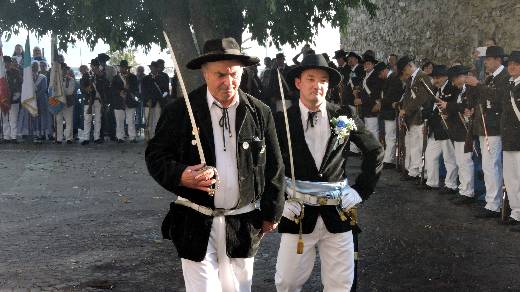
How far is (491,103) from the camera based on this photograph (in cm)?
973

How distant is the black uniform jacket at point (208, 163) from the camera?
4.00m

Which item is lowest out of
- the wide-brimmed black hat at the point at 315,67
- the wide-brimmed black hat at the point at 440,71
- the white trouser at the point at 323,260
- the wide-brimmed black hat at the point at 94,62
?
the white trouser at the point at 323,260

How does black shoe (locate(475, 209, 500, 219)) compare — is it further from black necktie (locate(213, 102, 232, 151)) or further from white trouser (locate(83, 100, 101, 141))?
white trouser (locate(83, 100, 101, 141))

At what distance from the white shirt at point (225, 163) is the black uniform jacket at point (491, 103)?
6257 millimetres

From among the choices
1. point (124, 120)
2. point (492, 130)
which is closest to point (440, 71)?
point (492, 130)

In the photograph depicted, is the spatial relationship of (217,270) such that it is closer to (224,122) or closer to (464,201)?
(224,122)

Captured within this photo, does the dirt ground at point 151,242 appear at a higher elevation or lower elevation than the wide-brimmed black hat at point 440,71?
lower

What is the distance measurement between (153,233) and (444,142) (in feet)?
17.1

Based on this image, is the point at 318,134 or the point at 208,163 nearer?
the point at 208,163

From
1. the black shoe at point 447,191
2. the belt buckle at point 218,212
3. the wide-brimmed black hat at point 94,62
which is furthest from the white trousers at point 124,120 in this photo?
the belt buckle at point 218,212

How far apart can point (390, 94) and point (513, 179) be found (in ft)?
15.8

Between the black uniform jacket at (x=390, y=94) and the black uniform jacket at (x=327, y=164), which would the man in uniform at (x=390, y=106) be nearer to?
the black uniform jacket at (x=390, y=94)

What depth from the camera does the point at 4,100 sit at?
19.3 m

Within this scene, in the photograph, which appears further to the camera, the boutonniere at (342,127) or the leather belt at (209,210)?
the boutonniere at (342,127)
